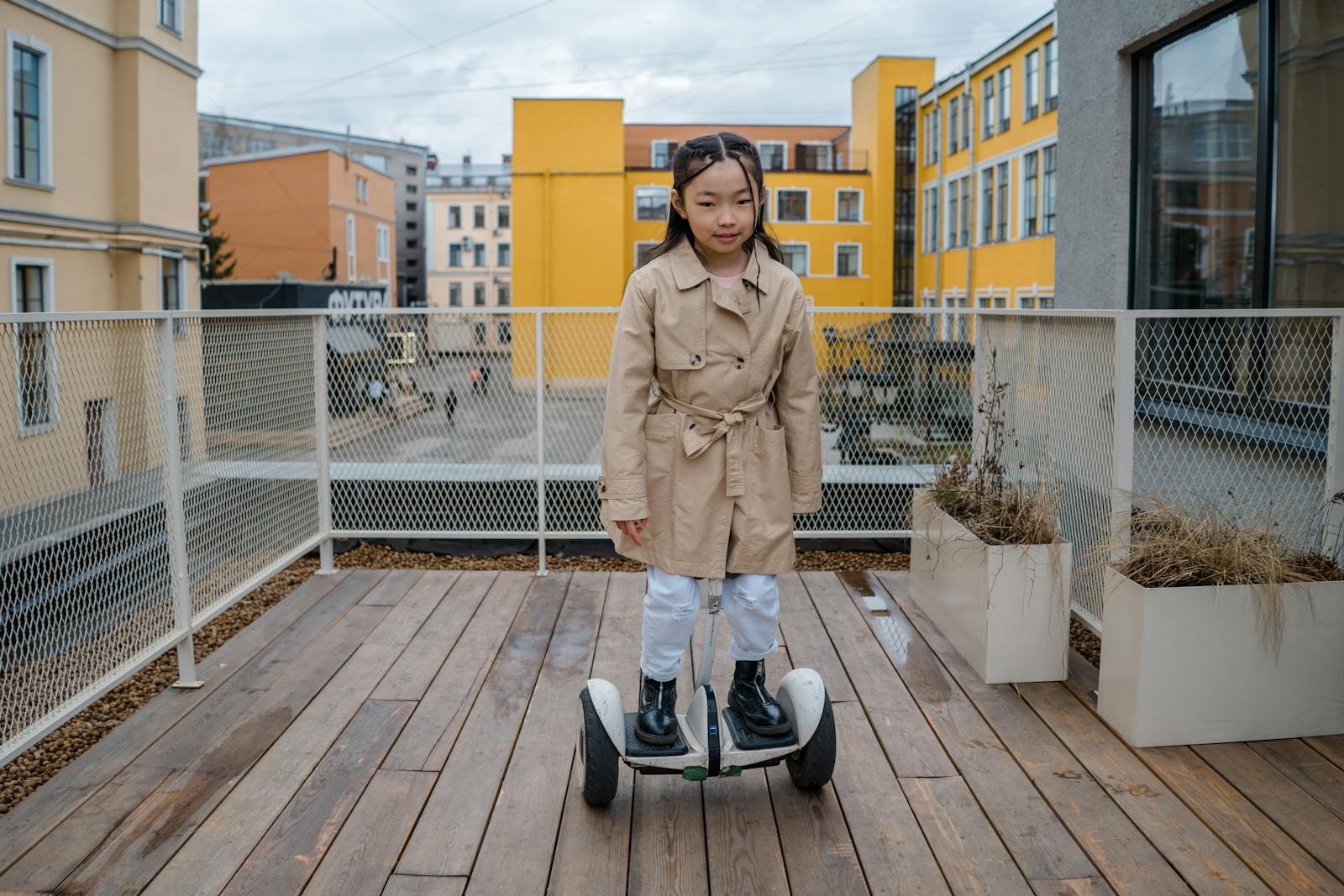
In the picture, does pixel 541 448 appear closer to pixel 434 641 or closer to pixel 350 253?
pixel 434 641

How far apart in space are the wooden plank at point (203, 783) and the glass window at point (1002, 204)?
27120 millimetres

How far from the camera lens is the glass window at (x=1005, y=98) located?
27641 mm

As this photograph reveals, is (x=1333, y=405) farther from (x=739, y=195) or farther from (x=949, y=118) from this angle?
(x=949, y=118)

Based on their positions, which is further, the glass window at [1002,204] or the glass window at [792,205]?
the glass window at [792,205]

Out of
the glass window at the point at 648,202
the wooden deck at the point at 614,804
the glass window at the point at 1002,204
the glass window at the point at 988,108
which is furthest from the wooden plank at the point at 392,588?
the glass window at the point at 648,202

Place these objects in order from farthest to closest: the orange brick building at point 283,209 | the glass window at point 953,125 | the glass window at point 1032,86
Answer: the orange brick building at point 283,209, the glass window at point 953,125, the glass window at point 1032,86

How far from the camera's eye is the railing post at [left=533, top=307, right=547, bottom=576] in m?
5.48

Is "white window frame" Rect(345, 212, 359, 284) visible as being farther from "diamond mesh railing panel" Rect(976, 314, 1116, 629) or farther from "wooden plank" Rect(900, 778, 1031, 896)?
"wooden plank" Rect(900, 778, 1031, 896)

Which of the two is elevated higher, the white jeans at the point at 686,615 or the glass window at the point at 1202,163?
the glass window at the point at 1202,163

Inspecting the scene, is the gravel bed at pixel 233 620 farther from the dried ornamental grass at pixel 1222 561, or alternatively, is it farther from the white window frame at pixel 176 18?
the white window frame at pixel 176 18

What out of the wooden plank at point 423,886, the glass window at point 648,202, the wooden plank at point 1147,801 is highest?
the glass window at point 648,202

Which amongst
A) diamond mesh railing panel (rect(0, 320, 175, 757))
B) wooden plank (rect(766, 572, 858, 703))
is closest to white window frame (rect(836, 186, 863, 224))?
wooden plank (rect(766, 572, 858, 703))

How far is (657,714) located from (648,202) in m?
33.3

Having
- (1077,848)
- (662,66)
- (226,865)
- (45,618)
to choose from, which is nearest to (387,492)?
(45,618)
